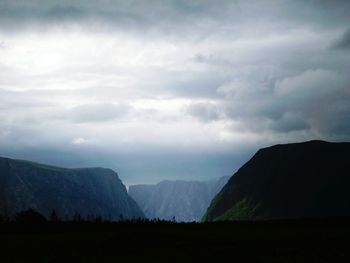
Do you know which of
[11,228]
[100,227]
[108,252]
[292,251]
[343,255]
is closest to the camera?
[343,255]

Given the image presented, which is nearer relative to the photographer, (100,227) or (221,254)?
(221,254)

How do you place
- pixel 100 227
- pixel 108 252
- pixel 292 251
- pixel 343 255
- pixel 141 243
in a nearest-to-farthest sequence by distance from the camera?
1. pixel 343 255
2. pixel 292 251
3. pixel 108 252
4. pixel 141 243
5. pixel 100 227

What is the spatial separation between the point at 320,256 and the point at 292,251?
24.8ft

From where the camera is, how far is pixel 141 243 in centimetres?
8094

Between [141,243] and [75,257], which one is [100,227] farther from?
[75,257]

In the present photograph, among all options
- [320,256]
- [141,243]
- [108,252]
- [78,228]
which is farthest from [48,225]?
[320,256]

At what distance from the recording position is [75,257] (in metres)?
56.3

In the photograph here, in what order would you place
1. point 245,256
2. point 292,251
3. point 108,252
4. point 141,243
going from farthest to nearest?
point 141,243 → point 108,252 → point 292,251 → point 245,256

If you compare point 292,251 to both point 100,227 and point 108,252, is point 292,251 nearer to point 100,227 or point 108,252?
point 108,252

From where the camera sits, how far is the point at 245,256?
56000mm

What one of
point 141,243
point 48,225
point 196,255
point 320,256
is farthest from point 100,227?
point 320,256

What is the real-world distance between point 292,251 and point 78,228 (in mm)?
98080

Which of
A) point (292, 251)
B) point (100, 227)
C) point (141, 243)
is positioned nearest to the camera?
point (292, 251)

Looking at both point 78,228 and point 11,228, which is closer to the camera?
point 11,228
